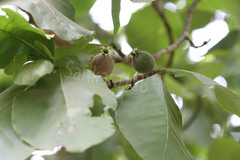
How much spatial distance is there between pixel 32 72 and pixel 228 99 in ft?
2.24

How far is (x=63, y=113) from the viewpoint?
0.91 meters

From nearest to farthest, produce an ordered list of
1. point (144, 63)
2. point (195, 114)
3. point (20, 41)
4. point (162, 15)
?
point (20, 41) → point (144, 63) → point (162, 15) → point (195, 114)

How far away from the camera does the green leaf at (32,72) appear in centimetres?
94

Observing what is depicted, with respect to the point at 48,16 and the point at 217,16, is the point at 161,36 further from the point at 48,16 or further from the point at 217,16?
the point at 48,16

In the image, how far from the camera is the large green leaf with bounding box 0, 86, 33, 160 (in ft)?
2.92

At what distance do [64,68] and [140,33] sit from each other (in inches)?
50.4

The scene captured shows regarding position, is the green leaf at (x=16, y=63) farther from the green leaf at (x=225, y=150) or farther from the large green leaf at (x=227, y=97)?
the green leaf at (x=225, y=150)

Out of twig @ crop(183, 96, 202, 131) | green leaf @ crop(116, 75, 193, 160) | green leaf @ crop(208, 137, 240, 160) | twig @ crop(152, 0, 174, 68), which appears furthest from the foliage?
twig @ crop(183, 96, 202, 131)

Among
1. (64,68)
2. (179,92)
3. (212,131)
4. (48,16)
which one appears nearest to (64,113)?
(64,68)

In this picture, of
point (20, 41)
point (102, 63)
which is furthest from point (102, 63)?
point (20, 41)

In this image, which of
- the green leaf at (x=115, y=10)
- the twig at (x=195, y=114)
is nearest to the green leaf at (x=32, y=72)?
the green leaf at (x=115, y=10)

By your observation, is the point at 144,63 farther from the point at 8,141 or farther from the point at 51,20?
the point at 8,141

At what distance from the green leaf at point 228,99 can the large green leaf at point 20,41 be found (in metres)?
0.61

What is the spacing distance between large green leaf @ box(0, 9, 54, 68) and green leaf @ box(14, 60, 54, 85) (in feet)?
0.35
